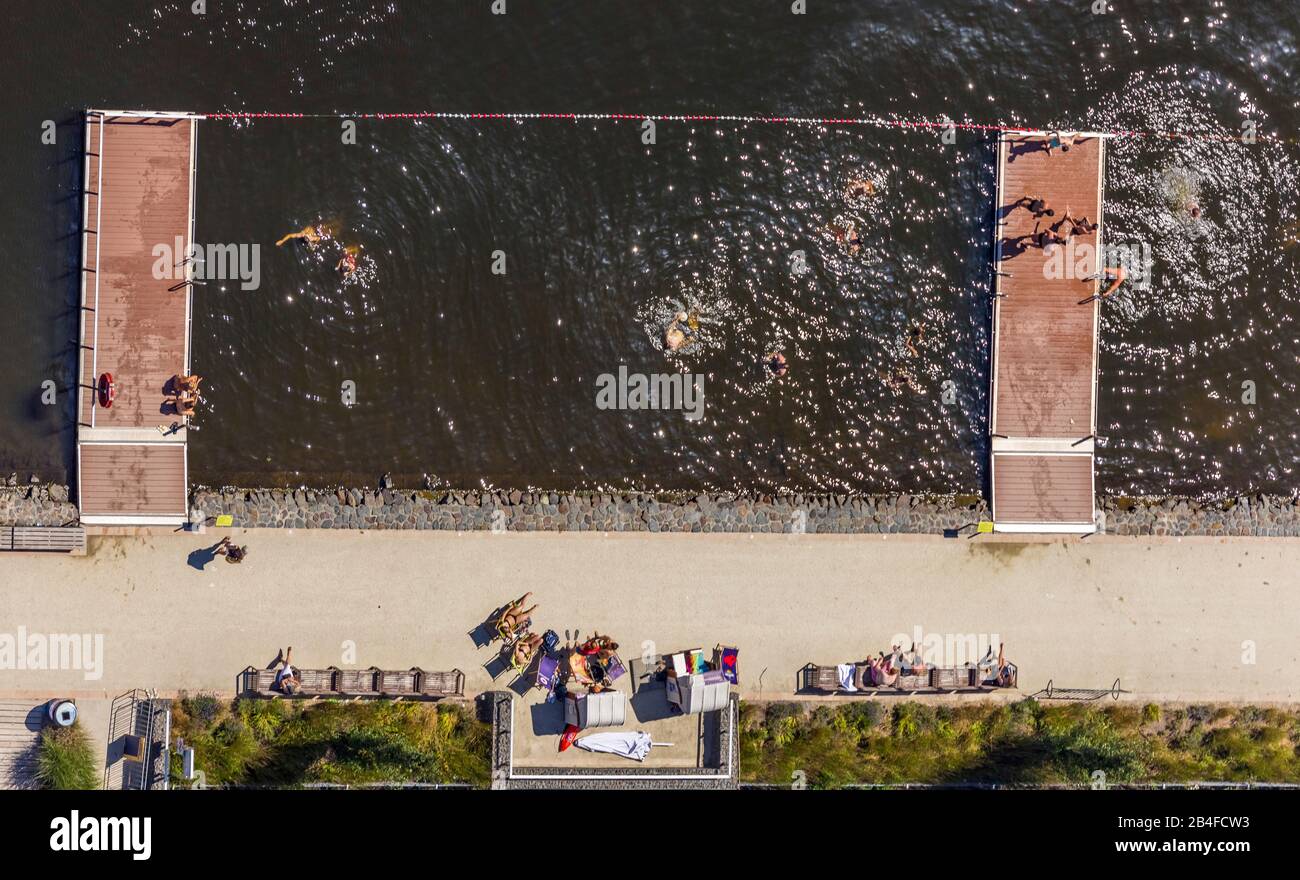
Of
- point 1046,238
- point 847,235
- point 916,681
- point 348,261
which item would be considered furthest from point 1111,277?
point 348,261

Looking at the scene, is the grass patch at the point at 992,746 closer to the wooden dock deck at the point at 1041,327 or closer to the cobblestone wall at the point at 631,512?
the cobblestone wall at the point at 631,512

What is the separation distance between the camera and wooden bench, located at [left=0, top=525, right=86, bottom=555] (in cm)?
2506

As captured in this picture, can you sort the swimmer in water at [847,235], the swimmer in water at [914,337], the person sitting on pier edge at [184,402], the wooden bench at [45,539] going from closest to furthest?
the wooden bench at [45,539], the person sitting on pier edge at [184,402], the swimmer in water at [847,235], the swimmer in water at [914,337]

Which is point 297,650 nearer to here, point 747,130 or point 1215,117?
point 747,130

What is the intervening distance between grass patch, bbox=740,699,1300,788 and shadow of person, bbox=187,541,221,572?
13434mm

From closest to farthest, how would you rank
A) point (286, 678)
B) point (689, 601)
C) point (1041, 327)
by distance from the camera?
point (286, 678) → point (689, 601) → point (1041, 327)

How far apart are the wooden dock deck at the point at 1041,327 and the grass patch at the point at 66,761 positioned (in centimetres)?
2284

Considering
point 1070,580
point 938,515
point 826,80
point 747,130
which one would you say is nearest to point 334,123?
point 747,130

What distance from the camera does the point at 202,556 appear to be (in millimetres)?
25234

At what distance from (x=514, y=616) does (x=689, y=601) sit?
427 centimetres

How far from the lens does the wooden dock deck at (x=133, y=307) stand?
2519 centimetres

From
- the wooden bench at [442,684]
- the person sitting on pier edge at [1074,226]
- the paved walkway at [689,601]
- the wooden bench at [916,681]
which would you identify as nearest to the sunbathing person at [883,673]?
the wooden bench at [916,681]

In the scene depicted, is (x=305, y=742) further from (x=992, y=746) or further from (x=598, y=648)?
(x=992, y=746)

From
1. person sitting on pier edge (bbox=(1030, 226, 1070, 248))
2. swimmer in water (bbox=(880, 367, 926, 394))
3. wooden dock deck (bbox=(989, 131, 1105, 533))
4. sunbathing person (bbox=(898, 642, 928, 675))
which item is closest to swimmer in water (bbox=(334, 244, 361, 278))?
swimmer in water (bbox=(880, 367, 926, 394))
